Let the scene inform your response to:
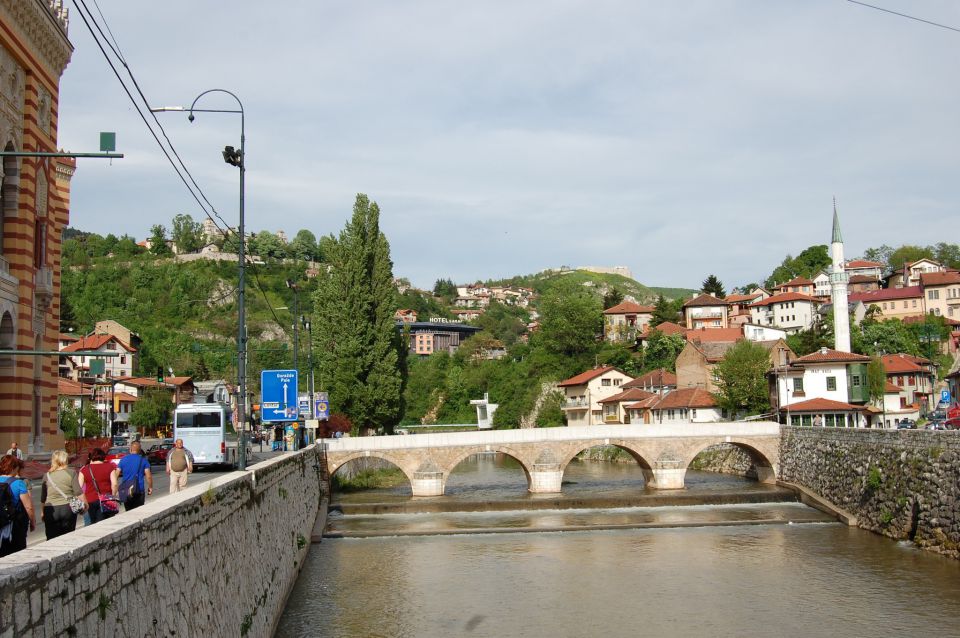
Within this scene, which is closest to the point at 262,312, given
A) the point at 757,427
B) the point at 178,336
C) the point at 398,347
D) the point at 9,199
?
the point at 178,336

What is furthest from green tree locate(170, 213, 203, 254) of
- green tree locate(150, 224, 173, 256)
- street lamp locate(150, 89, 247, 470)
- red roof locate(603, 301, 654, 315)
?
street lamp locate(150, 89, 247, 470)

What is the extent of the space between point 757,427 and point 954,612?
1063 inches

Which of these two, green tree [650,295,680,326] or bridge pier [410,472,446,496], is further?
green tree [650,295,680,326]

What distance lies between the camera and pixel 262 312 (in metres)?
122

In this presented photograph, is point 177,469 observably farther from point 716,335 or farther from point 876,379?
point 716,335

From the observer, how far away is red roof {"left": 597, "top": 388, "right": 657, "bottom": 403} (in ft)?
246

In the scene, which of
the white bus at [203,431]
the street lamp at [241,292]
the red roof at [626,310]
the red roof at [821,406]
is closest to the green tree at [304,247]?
the red roof at [626,310]

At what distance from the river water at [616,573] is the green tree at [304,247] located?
4596 inches

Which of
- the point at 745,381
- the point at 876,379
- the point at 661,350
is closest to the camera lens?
the point at 745,381

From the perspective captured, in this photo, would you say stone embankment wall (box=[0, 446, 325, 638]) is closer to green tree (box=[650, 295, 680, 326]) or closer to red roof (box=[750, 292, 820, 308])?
green tree (box=[650, 295, 680, 326])

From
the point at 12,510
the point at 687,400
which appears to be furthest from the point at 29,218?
the point at 687,400

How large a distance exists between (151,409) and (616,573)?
53.7 metres

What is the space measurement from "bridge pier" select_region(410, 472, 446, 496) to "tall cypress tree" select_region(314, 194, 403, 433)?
7.75m

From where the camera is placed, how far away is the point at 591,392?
3278 inches
